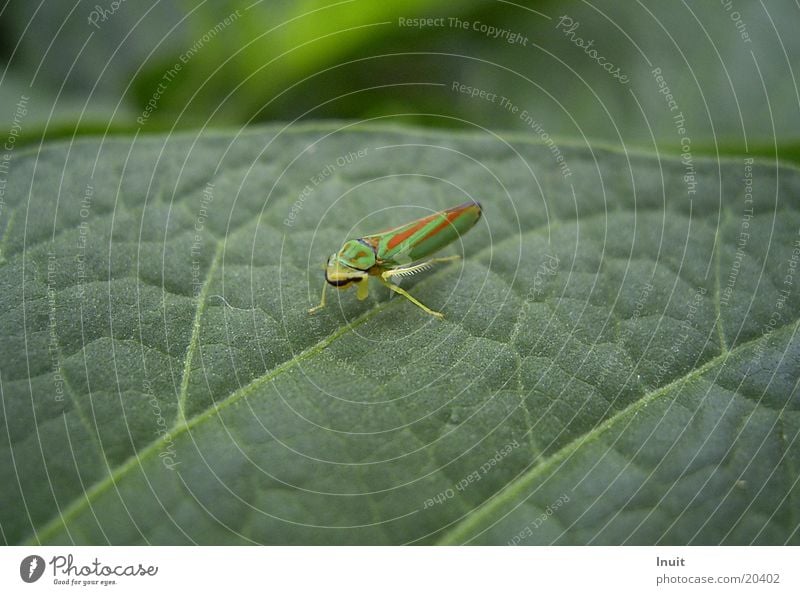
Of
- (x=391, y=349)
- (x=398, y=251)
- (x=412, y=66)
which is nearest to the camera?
(x=391, y=349)

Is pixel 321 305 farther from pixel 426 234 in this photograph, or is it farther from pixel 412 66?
pixel 412 66

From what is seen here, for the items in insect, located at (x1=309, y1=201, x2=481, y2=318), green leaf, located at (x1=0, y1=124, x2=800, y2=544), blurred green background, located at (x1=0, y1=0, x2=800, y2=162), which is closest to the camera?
green leaf, located at (x1=0, y1=124, x2=800, y2=544)

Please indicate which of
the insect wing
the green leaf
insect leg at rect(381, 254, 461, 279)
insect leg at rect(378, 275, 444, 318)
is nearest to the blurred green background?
the green leaf

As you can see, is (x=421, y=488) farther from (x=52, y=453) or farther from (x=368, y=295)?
(x=52, y=453)

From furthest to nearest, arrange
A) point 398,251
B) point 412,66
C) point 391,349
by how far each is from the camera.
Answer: point 412,66 → point 398,251 → point 391,349

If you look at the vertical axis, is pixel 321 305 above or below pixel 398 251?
below

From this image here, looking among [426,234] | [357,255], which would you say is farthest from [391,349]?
[426,234]

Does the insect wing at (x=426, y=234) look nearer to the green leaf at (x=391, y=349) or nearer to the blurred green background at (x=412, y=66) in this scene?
the green leaf at (x=391, y=349)

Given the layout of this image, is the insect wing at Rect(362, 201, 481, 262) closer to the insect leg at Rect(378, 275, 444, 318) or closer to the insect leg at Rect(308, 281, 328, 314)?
the insect leg at Rect(378, 275, 444, 318)
